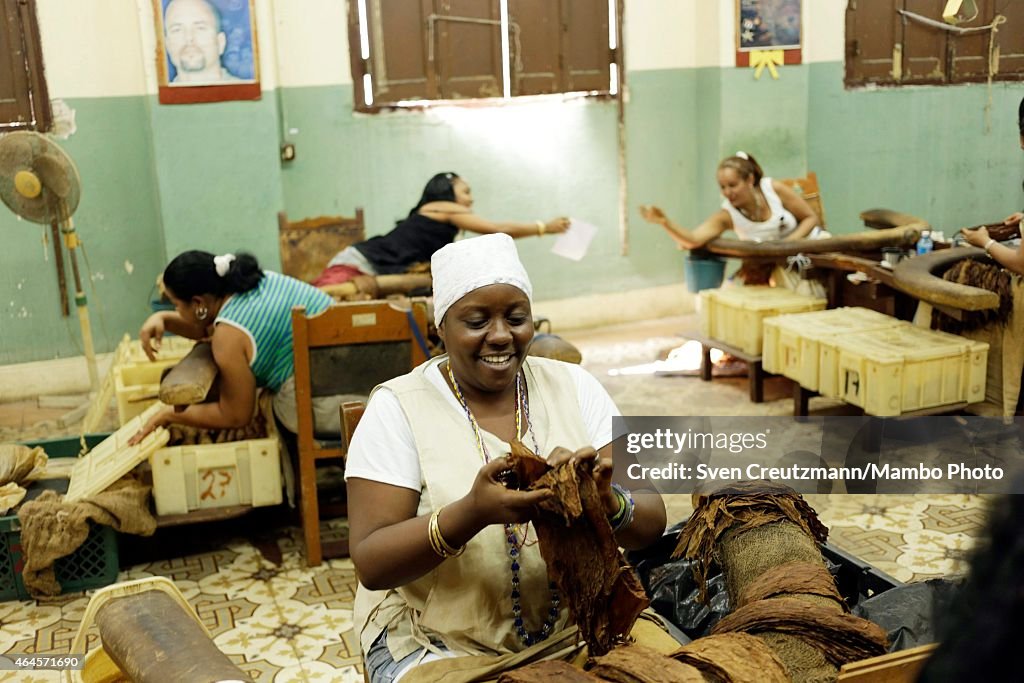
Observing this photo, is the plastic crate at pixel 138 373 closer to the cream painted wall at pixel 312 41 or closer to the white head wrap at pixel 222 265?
the white head wrap at pixel 222 265

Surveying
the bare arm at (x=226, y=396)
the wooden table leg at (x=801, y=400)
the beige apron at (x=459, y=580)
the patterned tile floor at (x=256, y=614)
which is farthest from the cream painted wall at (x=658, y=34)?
the beige apron at (x=459, y=580)

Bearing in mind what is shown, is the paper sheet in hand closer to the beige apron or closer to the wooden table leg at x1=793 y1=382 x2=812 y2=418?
the wooden table leg at x1=793 y1=382 x2=812 y2=418

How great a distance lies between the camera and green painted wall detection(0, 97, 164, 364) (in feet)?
19.7

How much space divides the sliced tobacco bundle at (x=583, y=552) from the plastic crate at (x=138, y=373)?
318 centimetres

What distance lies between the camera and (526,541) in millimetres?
2072

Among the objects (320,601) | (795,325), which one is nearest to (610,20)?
(795,325)

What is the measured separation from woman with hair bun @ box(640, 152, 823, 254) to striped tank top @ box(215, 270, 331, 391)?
308cm

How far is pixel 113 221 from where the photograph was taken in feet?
20.7

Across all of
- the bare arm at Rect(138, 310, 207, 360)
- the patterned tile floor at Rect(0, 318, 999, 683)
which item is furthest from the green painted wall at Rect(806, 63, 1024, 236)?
the bare arm at Rect(138, 310, 207, 360)

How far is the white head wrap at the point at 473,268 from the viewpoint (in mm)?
2078

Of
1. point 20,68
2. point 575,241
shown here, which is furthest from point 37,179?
point 575,241

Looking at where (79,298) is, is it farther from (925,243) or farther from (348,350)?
(925,243)

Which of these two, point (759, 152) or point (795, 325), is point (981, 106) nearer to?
point (795, 325)

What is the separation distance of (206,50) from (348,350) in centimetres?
312
